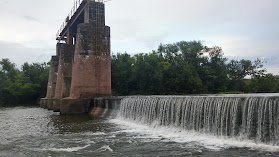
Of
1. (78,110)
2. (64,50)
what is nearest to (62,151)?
(78,110)

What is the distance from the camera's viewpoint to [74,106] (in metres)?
21.8

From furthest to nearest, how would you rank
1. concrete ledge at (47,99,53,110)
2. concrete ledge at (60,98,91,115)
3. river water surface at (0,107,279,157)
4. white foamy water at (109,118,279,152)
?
concrete ledge at (47,99,53,110), concrete ledge at (60,98,91,115), white foamy water at (109,118,279,152), river water surface at (0,107,279,157)

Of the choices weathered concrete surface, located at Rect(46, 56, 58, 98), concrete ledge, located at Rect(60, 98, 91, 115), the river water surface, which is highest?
weathered concrete surface, located at Rect(46, 56, 58, 98)

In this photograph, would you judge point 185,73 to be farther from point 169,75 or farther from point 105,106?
point 105,106

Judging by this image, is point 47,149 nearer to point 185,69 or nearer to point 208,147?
point 208,147

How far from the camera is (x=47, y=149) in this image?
9.37m

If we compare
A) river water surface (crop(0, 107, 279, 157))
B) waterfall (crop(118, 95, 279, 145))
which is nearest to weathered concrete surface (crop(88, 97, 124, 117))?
waterfall (crop(118, 95, 279, 145))

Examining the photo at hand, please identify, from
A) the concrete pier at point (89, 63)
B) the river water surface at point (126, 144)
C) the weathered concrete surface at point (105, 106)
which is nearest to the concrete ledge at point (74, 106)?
the concrete pier at point (89, 63)

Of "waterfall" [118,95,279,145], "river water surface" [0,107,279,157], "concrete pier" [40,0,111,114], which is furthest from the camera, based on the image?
"concrete pier" [40,0,111,114]

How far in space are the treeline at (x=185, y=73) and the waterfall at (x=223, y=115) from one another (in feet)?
59.5

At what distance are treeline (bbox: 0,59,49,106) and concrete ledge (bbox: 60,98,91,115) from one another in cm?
3013

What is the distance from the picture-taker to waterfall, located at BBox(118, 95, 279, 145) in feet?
29.1

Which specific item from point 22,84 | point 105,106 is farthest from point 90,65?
point 22,84

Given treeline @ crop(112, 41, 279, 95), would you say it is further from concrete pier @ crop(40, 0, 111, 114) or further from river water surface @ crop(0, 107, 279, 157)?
river water surface @ crop(0, 107, 279, 157)
